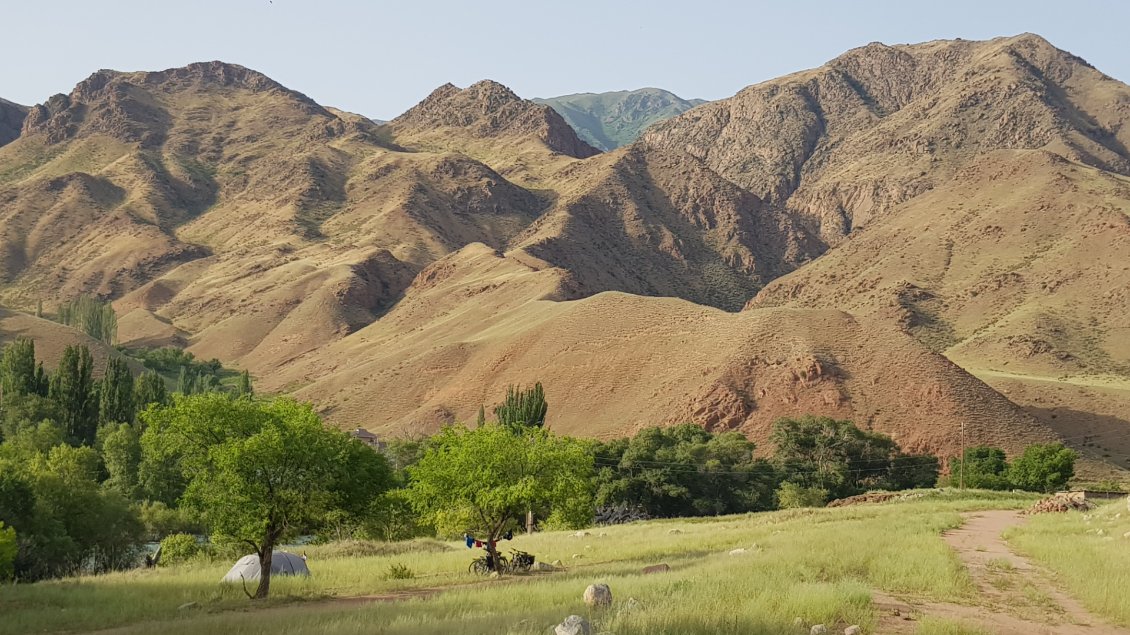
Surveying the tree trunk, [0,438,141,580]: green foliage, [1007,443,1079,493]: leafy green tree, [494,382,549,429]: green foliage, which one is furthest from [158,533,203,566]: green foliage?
[1007,443,1079,493]: leafy green tree

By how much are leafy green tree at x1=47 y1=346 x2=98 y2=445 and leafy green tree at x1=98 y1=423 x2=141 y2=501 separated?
13.6 meters

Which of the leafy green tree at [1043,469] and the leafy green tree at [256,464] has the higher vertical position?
the leafy green tree at [256,464]

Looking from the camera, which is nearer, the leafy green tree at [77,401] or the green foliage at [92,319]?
the leafy green tree at [77,401]

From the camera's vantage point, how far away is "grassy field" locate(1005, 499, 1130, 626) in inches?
821

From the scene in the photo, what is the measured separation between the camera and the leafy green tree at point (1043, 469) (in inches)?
3036

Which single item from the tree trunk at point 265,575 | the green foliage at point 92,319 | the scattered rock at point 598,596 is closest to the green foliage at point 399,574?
the tree trunk at point 265,575

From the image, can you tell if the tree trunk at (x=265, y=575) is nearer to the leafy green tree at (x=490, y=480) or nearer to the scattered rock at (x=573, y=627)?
the leafy green tree at (x=490, y=480)

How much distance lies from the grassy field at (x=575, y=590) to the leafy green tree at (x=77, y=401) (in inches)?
2013

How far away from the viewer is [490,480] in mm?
34469

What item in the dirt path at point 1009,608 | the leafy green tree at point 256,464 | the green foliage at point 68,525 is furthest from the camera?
the green foliage at point 68,525

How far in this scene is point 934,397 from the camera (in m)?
92.9

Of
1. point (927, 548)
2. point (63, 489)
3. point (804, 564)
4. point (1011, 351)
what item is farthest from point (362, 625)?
point (1011, 351)

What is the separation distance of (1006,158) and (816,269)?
131 feet

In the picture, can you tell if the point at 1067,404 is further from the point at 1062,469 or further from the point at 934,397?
the point at 1062,469
